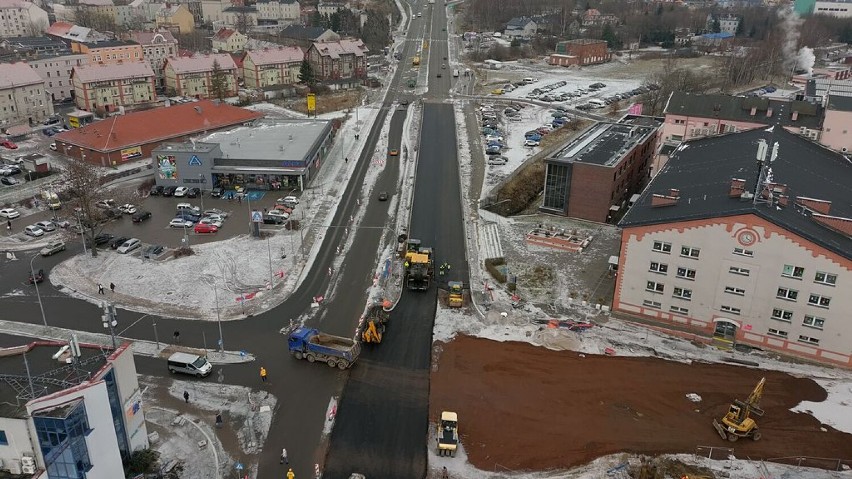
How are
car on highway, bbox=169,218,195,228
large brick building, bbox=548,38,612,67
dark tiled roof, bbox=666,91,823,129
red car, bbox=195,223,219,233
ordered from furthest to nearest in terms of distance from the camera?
1. large brick building, bbox=548,38,612,67
2. dark tiled roof, bbox=666,91,823,129
3. car on highway, bbox=169,218,195,228
4. red car, bbox=195,223,219,233

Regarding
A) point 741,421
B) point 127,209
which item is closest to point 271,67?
point 127,209

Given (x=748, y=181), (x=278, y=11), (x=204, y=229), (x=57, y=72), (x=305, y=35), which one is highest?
(x=278, y=11)

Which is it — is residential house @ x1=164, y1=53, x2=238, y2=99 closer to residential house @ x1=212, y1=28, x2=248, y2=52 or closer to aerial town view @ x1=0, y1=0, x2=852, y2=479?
aerial town view @ x1=0, y1=0, x2=852, y2=479

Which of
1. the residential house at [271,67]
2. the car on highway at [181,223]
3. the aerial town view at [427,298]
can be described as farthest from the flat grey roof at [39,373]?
the residential house at [271,67]

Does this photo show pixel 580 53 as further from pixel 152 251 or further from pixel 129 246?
pixel 129 246

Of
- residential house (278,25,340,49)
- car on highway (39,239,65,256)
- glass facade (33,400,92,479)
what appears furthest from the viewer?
residential house (278,25,340,49)

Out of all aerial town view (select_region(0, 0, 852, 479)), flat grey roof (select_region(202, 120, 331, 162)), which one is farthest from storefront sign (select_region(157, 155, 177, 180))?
flat grey roof (select_region(202, 120, 331, 162))

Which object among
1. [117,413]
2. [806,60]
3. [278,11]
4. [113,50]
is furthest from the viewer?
[278,11]
